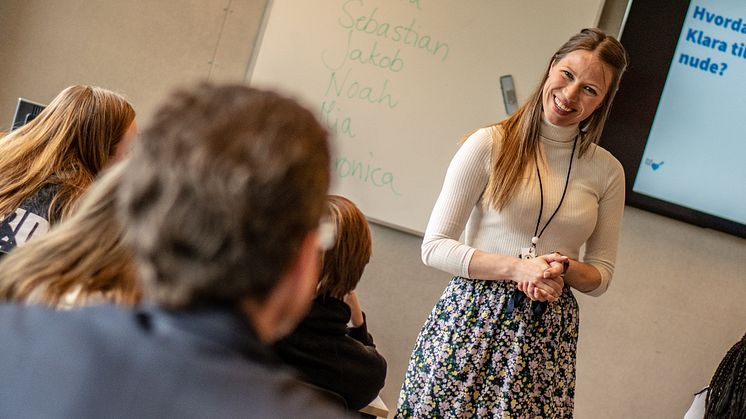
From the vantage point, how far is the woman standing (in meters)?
1.93

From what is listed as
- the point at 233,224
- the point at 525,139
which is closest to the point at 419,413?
the point at 525,139

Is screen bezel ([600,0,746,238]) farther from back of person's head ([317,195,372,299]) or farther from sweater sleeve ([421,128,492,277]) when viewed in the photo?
back of person's head ([317,195,372,299])

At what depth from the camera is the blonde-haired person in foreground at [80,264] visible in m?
0.91

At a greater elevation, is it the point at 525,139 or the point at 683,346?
the point at 525,139

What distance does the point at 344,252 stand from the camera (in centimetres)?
170

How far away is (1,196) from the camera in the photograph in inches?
67.2

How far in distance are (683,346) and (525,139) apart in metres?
1.37

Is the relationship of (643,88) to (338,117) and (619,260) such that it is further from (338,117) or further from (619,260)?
(338,117)

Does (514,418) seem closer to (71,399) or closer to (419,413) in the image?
(419,413)

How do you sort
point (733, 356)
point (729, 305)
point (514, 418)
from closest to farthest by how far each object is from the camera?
point (514, 418), point (733, 356), point (729, 305)

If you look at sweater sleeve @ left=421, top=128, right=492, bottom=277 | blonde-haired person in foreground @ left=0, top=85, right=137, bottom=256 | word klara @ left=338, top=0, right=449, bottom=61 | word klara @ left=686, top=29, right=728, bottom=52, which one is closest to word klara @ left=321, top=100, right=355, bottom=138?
word klara @ left=338, top=0, right=449, bottom=61

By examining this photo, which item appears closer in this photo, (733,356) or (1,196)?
(1,196)

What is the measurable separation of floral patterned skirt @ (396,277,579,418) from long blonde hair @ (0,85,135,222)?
2.85 feet

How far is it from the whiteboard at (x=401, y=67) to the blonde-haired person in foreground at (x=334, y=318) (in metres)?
1.24
